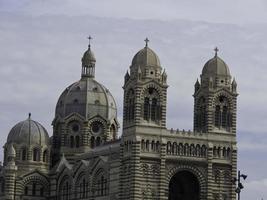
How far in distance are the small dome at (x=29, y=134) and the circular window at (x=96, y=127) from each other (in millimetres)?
5636

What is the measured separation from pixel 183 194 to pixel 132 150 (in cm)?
923

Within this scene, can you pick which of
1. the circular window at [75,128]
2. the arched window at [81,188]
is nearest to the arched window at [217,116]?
the arched window at [81,188]

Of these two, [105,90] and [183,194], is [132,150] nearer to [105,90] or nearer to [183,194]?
[183,194]

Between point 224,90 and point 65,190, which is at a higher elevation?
point 224,90

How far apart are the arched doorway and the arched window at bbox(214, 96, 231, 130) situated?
6109 millimetres

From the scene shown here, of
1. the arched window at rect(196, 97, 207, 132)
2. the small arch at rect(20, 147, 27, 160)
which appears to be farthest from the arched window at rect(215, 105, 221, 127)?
the small arch at rect(20, 147, 27, 160)

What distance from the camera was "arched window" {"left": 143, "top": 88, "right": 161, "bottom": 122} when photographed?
99.9 m

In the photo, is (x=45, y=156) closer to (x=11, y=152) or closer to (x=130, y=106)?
(x=11, y=152)

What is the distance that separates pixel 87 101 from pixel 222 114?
78.4 feet

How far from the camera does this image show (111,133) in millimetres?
123125

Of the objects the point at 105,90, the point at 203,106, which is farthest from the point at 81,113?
the point at 203,106

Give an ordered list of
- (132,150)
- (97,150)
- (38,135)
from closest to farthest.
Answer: (132,150) → (97,150) → (38,135)

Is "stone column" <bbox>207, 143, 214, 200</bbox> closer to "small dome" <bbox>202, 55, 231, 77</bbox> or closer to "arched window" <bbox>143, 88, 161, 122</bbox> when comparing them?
"arched window" <bbox>143, 88, 161, 122</bbox>

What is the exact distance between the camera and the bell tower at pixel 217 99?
10256 centimetres
